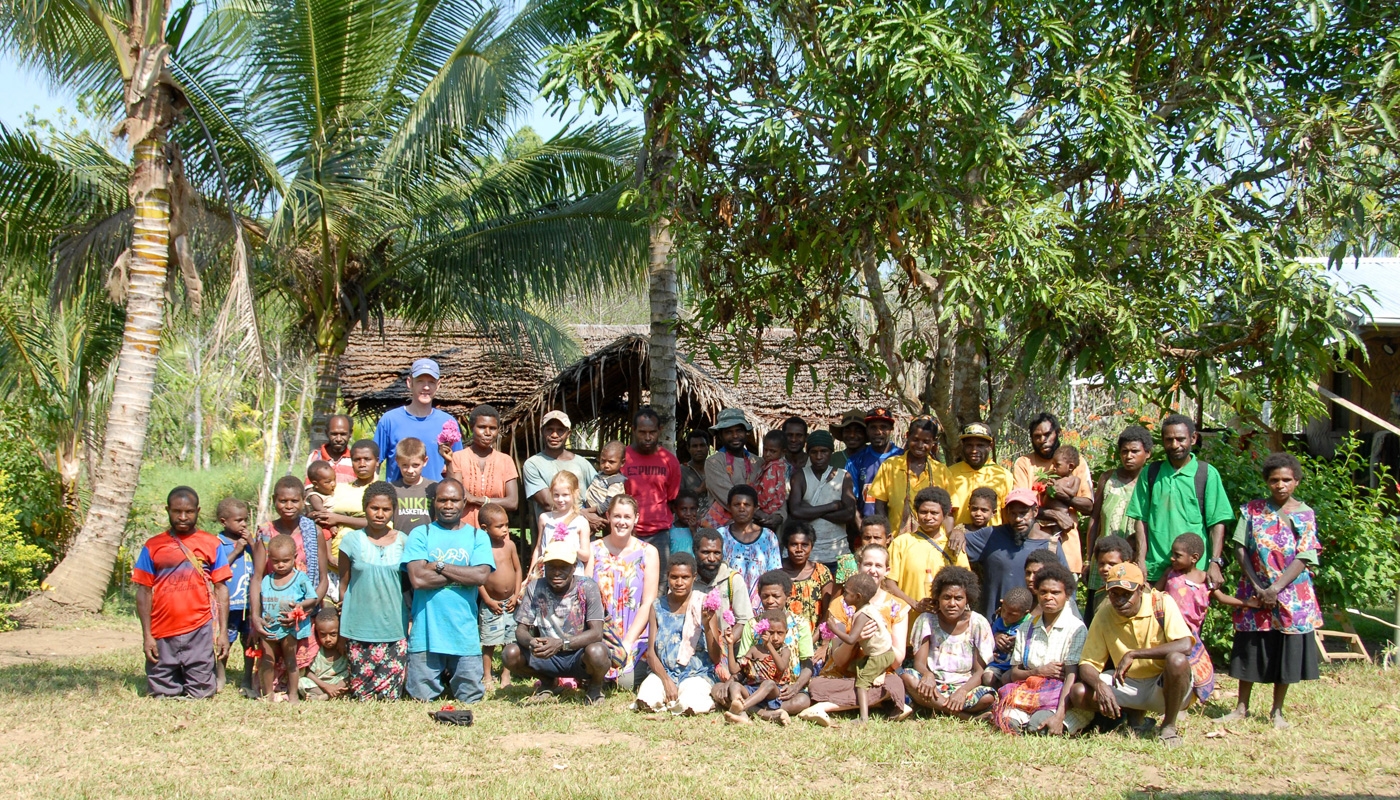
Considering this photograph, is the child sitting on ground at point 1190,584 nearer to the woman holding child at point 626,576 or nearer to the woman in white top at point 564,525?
the woman holding child at point 626,576

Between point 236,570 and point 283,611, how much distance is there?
24.4 inches

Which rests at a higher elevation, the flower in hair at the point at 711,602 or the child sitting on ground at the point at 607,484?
the child sitting on ground at the point at 607,484

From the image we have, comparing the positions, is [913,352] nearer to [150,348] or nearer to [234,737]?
[234,737]

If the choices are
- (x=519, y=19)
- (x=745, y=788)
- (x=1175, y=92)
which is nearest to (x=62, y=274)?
(x=519, y=19)

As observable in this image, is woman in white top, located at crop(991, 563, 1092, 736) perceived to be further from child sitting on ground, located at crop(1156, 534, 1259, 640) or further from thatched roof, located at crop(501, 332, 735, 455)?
thatched roof, located at crop(501, 332, 735, 455)

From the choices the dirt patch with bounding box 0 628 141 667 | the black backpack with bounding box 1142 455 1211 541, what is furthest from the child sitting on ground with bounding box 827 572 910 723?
the dirt patch with bounding box 0 628 141 667

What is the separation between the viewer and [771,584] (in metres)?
6.96

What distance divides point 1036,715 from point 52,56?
9.85m

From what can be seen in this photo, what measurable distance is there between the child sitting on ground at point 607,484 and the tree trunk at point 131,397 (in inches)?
190

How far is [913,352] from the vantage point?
8.62 metres

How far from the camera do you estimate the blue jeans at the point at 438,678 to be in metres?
7.35

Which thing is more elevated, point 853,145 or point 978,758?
point 853,145

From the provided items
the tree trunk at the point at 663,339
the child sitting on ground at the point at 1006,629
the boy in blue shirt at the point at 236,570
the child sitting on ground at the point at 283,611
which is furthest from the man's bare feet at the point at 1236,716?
the boy in blue shirt at the point at 236,570

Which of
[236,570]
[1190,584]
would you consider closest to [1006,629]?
[1190,584]
